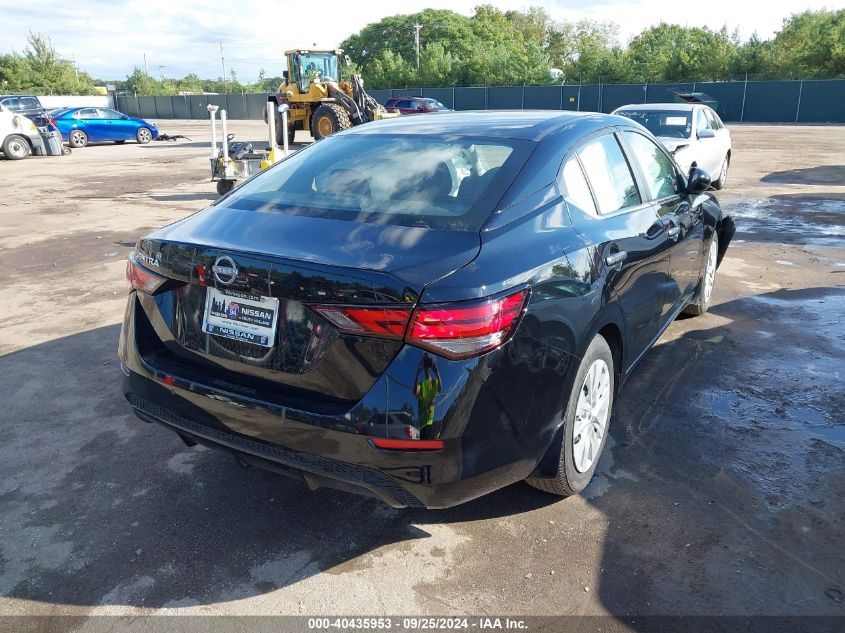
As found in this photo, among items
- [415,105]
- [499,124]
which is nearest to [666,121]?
[499,124]

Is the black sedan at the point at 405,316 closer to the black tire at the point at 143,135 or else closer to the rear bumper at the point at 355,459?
the rear bumper at the point at 355,459

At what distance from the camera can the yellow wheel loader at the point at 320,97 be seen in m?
20.3

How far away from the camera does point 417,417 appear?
2311mm

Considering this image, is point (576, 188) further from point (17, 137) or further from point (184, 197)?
point (17, 137)

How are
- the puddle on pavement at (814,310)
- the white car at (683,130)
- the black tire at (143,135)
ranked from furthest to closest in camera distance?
the black tire at (143,135) < the white car at (683,130) < the puddle on pavement at (814,310)

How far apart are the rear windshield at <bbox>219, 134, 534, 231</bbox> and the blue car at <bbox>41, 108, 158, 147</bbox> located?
26.0 meters

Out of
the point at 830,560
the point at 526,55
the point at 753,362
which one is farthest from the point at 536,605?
the point at 526,55

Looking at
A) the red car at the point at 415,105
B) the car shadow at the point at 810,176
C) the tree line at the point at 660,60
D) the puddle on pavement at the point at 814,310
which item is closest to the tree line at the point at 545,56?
the tree line at the point at 660,60

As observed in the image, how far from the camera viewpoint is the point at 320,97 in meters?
21.2

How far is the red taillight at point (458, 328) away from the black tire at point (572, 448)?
26.3 inches

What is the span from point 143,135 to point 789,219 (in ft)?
83.7

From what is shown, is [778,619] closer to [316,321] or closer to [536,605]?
[536,605]

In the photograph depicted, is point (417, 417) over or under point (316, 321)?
under

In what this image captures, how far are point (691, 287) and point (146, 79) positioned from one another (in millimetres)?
91166
